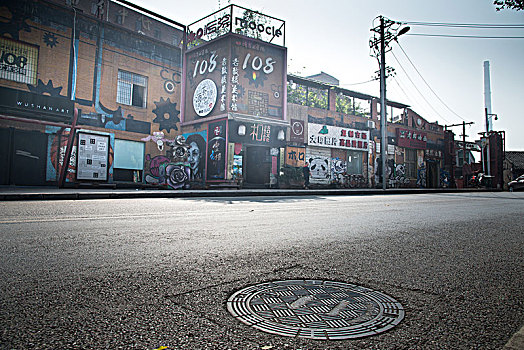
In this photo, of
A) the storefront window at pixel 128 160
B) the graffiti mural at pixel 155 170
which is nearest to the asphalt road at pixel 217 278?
the storefront window at pixel 128 160

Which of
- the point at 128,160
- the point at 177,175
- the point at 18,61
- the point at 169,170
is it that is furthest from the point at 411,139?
the point at 18,61

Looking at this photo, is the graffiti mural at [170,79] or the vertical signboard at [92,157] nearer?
the vertical signboard at [92,157]

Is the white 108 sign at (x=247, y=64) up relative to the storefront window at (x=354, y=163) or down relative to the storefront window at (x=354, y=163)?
up

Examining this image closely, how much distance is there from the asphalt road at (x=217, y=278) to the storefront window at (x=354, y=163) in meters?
22.6

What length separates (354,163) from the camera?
2772 centimetres

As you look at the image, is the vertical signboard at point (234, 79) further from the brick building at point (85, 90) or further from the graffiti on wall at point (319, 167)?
the graffiti on wall at point (319, 167)

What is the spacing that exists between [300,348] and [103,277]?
5.34ft

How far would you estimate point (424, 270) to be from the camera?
2.93 metres

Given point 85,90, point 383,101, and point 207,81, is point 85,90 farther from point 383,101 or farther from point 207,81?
point 383,101

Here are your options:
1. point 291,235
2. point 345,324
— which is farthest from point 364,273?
point 291,235

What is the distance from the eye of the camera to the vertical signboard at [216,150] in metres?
20.1

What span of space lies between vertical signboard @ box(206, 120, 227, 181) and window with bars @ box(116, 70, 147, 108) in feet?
13.9

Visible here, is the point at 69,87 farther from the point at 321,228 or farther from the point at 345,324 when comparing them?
the point at 345,324

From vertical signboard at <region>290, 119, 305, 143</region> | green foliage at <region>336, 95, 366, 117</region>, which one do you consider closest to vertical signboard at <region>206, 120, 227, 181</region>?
vertical signboard at <region>290, 119, 305, 143</region>
